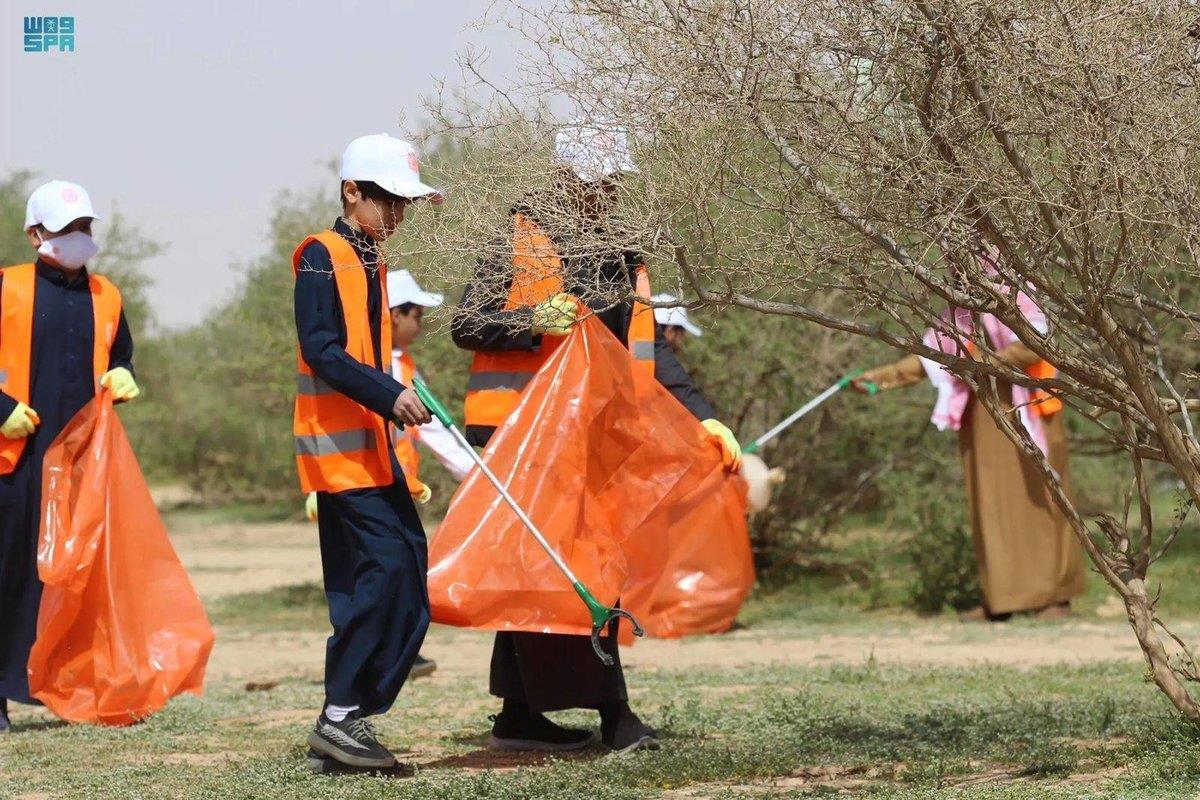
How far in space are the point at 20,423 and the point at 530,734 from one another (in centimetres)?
229

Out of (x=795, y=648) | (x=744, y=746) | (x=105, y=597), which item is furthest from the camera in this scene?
(x=795, y=648)

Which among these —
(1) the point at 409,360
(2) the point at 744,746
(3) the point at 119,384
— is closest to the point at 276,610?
(1) the point at 409,360

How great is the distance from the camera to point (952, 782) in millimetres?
4797

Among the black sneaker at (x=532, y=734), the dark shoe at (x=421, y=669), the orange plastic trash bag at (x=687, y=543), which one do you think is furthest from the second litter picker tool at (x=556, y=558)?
the dark shoe at (x=421, y=669)

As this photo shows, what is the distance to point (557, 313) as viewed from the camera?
4.87m

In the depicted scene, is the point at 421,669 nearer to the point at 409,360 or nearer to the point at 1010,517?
the point at 409,360

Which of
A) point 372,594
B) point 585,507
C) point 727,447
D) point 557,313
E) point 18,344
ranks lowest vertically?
point 372,594

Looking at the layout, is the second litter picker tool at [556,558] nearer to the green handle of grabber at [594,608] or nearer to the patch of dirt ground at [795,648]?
the green handle of grabber at [594,608]

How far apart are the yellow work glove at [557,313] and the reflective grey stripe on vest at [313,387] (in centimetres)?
65

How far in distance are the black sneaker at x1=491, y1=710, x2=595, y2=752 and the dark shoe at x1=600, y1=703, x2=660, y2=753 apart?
0.17 metres

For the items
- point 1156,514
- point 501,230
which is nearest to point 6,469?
point 501,230

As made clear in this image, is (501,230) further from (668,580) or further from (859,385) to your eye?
(859,385)

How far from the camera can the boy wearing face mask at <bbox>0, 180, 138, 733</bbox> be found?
6699 mm

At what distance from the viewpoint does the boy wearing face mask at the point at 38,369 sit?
22.0 ft
